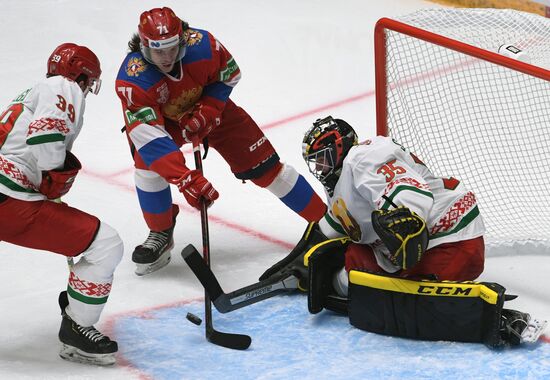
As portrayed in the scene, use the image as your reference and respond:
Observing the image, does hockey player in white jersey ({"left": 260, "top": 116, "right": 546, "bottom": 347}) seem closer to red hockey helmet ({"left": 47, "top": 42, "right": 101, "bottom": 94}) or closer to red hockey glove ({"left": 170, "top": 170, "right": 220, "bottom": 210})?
red hockey glove ({"left": 170, "top": 170, "right": 220, "bottom": 210})

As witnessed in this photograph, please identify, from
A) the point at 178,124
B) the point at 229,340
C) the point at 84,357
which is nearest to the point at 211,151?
the point at 178,124

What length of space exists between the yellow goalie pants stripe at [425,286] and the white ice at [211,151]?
0.30 metres

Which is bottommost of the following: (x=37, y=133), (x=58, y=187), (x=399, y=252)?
(x=399, y=252)

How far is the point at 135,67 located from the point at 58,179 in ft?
2.27

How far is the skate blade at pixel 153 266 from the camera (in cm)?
399

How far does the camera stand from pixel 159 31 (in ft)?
11.7

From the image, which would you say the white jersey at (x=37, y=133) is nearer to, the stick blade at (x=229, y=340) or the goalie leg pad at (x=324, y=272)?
the stick blade at (x=229, y=340)

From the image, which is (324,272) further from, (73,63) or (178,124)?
(73,63)

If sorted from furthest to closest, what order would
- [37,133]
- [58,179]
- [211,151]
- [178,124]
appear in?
[211,151] < [178,124] < [58,179] < [37,133]

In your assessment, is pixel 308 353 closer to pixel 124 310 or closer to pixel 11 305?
pixel 124 310

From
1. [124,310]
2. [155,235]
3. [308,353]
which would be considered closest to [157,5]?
[155,235]

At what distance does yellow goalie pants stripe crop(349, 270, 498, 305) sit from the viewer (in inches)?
125

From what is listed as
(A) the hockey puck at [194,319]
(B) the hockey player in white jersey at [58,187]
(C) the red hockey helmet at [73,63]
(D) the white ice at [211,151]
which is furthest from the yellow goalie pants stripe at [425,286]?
(C) the red hockey helmet at [73,63]

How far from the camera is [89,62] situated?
10.6 feet
